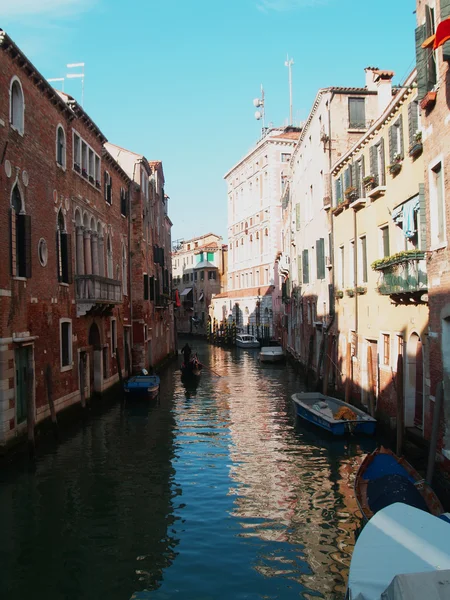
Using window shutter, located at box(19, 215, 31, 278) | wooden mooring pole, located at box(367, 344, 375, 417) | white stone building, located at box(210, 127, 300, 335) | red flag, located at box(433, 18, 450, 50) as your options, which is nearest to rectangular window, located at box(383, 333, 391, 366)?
wooden mooring pole, located at box(367, 344, 375, 417)

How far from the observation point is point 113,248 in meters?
22.7

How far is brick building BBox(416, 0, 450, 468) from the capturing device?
8828 mm

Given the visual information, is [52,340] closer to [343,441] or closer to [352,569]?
[343,441]

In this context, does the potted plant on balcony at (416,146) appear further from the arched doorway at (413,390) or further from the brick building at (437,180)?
the arched doorway at (413,390)

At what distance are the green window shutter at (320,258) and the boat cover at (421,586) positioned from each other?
16971mm

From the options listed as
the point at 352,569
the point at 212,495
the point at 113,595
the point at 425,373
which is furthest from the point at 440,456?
the point at 113,595

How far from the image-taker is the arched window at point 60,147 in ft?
51.5

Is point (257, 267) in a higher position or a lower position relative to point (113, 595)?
higher

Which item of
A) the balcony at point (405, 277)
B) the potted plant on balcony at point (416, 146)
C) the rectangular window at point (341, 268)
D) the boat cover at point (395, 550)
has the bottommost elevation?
the boat cover at point (395, 550)

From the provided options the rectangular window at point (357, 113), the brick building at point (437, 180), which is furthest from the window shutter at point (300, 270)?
the brick building at point (437, 180)

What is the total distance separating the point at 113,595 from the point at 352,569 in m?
2.67

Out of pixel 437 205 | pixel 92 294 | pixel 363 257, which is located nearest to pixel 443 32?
pixel 437 205

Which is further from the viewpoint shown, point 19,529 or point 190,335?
point 190,335

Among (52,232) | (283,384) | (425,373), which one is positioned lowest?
(283,384)
